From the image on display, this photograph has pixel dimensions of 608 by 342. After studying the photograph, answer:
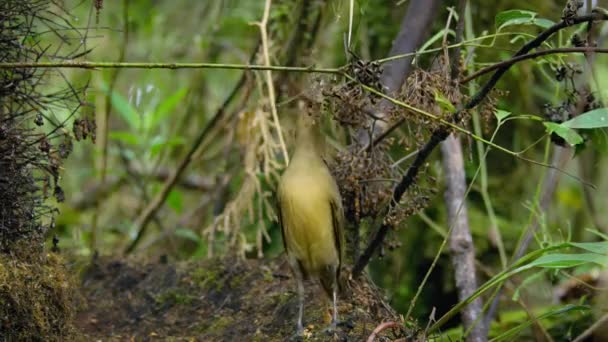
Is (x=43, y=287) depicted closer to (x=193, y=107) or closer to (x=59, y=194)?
(x=59, y=194)

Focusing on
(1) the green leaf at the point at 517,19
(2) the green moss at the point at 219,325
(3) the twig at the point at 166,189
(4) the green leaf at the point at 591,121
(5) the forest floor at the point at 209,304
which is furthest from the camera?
(3) the twig at the point at 166,189

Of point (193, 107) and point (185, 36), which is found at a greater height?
point (185, 36)

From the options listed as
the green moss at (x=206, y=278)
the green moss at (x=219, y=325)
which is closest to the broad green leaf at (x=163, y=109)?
the green moss at (x=206, y=278)

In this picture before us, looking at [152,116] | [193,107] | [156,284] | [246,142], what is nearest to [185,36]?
[193,107]

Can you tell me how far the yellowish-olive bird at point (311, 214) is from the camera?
2.80 meters

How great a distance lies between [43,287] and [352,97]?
1.21 meters

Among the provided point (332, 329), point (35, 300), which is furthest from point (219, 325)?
point (35, 300)

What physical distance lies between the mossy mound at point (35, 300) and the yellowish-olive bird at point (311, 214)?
828 millimetres

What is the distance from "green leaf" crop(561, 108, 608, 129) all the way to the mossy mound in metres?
1.77

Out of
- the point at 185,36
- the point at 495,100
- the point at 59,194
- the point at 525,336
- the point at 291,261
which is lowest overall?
the point at 525,336

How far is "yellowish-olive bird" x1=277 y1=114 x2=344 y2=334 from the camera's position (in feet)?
9.19

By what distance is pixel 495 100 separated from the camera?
2531 mm

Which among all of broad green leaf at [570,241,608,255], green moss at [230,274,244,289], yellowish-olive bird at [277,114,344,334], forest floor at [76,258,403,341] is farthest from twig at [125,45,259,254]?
broad green leaf at [570,241,608,255]

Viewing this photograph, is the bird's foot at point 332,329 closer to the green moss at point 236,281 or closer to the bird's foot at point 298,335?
the bird's foot at point 298,335
